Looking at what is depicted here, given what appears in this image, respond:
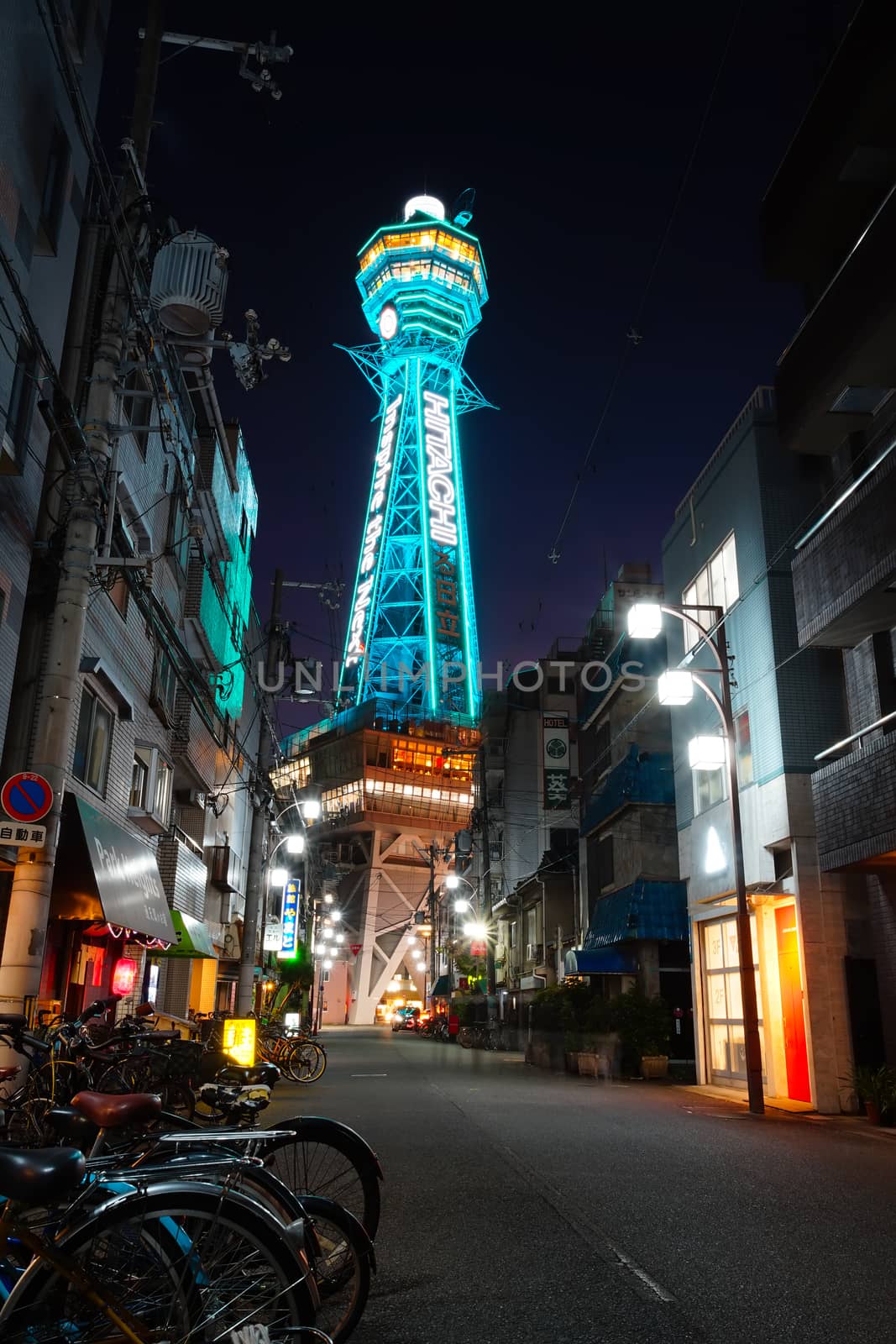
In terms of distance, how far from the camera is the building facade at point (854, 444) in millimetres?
14086

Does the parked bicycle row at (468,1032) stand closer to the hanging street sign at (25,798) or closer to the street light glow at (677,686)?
the street light glow at (677,686)

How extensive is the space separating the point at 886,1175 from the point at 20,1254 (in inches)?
343

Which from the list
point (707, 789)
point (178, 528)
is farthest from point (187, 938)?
point (707, 789)

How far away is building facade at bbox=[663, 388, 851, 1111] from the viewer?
16.6m

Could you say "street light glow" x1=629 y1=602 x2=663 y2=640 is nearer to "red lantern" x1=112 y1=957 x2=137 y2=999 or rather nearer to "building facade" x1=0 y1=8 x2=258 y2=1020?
"building facade" x1=0 y1=8 x2=258 y2=1020

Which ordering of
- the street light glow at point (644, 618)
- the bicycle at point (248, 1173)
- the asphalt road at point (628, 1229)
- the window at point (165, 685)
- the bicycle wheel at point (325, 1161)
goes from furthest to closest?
the window at point (165, 685)
the street light glow at point (644, 618)
the bicycle wheel at point (325, 1161)
the asphalt road at point (628, 1229)
the bicycle at point (248, 1173)

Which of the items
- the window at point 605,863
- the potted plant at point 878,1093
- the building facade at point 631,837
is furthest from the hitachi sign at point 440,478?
the potted plant at point 878,1093

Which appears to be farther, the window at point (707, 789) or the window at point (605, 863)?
the window at point (605, 863)

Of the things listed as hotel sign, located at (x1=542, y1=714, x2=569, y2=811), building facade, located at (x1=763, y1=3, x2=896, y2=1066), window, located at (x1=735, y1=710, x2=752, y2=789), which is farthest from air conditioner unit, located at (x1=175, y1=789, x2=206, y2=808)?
hotel sign, located at (x1=542, y1=714, x2=569, y2=811)

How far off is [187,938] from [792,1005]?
1229 centimetres

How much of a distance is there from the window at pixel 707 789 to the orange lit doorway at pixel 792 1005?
2.85 meters

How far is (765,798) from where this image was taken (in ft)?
59.7

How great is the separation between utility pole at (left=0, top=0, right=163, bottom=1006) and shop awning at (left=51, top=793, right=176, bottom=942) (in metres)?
3.04

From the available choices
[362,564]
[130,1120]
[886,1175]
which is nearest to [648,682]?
[886,1175]
